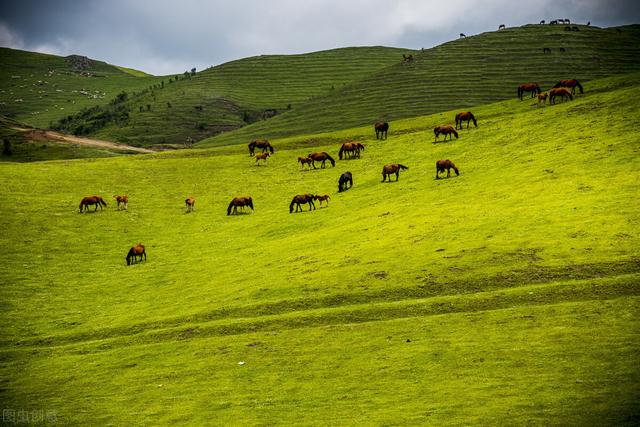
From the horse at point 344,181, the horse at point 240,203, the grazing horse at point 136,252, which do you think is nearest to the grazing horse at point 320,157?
the horse at point 344,181

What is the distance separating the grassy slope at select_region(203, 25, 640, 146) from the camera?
113m

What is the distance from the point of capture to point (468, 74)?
121188mm

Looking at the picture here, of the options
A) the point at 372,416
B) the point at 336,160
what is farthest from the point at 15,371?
the point at 336,160

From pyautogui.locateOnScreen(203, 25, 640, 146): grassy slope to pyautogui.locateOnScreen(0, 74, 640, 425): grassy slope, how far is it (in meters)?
→ 53.1

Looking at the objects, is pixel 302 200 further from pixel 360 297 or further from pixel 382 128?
pixel 382 128

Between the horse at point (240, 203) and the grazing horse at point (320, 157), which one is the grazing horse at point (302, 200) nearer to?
the horse at point (240, 203)

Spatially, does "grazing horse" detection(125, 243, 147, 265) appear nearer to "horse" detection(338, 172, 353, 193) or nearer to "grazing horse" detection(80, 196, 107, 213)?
"grazing horse" detection(80, 196, 107, 213)

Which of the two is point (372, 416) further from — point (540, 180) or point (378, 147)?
point (378, 147)

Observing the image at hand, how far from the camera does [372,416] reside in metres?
21.1

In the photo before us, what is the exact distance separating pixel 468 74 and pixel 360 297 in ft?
320

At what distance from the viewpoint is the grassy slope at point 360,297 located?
22.8 metres

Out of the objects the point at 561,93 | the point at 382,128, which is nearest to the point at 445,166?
the point at 382,128

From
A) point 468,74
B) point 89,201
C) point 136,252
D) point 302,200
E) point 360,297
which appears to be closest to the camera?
point 360,297

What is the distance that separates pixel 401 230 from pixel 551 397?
864 inches
